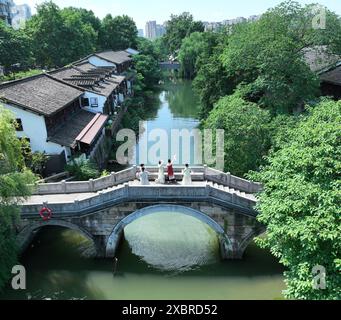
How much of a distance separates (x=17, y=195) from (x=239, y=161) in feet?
47.2

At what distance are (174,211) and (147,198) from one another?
1.73m

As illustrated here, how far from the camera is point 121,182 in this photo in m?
23.8

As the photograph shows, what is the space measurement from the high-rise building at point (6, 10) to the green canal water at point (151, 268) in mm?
79093

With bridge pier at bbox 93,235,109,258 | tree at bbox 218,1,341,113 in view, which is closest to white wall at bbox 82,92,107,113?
tree at bbox 218,1,341,113

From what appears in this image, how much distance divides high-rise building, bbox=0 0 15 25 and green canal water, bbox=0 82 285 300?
79093mm

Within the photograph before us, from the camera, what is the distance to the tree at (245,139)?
24.9 m

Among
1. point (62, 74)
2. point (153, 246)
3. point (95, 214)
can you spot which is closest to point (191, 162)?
point (153, 246)

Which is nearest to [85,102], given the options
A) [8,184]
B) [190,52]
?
[8,184]

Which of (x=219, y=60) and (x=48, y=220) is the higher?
(x=219, y=60)

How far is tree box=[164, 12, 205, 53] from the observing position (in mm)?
110750
